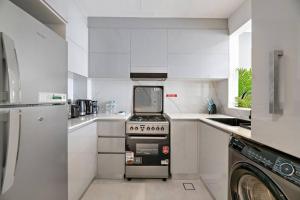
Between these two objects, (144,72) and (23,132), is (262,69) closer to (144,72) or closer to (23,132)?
(23,132)

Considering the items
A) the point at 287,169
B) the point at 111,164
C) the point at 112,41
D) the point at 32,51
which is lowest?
the point at 111,164

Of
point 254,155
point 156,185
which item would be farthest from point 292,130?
point 156,185

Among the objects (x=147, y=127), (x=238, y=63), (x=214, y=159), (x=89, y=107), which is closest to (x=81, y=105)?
(x=89, y=107)

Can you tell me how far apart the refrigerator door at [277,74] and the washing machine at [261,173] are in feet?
0.19

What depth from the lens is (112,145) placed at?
2.54 meters

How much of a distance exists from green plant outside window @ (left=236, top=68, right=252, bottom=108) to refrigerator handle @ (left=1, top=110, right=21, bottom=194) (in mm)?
2576

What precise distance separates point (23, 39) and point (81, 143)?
1284 mm

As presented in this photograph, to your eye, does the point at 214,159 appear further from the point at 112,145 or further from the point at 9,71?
the point at 9,71

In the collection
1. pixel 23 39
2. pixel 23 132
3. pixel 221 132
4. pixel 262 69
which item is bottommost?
pixel 221 132

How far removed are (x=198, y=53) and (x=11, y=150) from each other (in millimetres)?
2629

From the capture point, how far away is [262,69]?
1.01 m

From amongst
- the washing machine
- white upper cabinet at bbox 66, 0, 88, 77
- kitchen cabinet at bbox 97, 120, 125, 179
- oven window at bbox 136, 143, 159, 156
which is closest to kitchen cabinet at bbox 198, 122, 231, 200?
the washing machine

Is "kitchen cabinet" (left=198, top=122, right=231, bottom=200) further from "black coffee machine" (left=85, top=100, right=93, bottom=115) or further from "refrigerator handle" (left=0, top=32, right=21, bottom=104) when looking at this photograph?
"black coffee machine" (left=85, top=100, right=93, bottom=115)

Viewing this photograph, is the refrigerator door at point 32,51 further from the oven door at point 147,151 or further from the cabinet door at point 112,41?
the cabinet door at point 112,41
